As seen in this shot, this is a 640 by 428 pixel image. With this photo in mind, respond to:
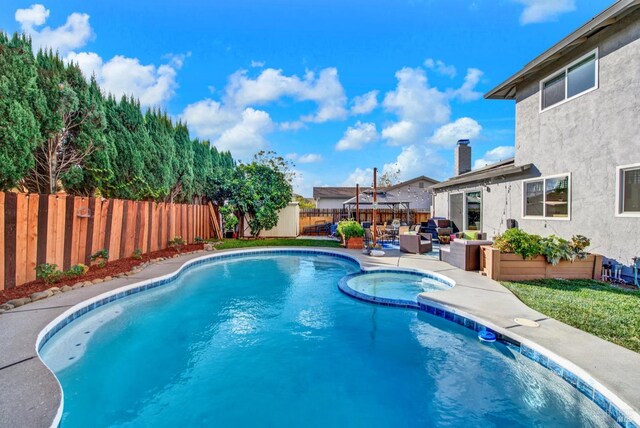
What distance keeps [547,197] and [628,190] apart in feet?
6.94

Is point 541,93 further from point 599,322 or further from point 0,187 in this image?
point 0,187

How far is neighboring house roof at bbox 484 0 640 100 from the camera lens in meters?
6.16

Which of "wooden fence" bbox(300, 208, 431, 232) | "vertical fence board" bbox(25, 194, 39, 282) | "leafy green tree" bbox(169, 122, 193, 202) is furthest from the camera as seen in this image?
"wooden fence" bbox(300, 208, 431, 232)

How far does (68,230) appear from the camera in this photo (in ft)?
22.9

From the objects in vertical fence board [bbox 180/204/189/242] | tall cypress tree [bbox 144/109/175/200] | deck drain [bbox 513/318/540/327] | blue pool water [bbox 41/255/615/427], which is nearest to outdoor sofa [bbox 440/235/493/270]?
blue pool water [bbox 41/255/615/427]

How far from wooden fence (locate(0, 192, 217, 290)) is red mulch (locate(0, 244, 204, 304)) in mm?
Answer: 179

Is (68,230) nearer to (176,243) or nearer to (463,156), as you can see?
(176,243)

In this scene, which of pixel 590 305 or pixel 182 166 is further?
pixel 182 166

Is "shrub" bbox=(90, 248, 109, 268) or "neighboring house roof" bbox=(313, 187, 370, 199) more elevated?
"neighboring house roof" bbox=(313, 187, 370, 199)

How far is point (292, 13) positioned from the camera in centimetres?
1140

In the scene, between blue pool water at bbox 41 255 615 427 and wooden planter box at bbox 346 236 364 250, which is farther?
wooden planter box at bbox 346 236 364 250

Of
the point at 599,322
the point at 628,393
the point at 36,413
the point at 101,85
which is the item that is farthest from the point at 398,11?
the point at 36,413

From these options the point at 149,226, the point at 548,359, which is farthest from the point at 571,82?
the point at 149,226

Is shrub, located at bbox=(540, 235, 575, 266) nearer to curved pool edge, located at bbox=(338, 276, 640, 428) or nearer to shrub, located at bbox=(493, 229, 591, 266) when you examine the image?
shrub, located at bbox=(493, 229, 591, 266)
